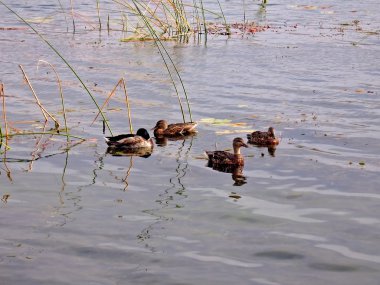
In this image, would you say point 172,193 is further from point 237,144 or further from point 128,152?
point 128,152

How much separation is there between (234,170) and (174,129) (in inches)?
97.1

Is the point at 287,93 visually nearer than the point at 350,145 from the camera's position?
No

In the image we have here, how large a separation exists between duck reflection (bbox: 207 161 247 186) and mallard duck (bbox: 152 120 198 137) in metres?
1.94

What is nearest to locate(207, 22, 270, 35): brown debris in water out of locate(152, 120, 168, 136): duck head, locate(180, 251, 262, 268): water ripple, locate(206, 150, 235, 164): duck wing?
locate(152, 120, 168, 136): duck head

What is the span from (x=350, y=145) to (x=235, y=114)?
10.4 feet

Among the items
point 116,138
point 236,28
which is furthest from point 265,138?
point 236,28

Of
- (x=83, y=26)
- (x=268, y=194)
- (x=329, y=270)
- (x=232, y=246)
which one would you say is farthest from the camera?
(x=83, y=26)

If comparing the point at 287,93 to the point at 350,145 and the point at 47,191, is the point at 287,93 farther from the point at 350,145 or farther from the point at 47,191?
the point at 47,191

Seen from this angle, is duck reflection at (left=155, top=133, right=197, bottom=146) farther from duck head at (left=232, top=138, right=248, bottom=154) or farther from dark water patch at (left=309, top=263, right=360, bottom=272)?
dark water patch at (left=309, top=263, right=360, bottom=272)

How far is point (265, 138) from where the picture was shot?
14.7 metres

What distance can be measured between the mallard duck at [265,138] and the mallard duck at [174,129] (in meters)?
1.25

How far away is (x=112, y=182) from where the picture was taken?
12.6m

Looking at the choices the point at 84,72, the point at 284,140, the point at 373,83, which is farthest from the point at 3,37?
the point at 284,140

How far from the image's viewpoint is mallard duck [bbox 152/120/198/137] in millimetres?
15586
